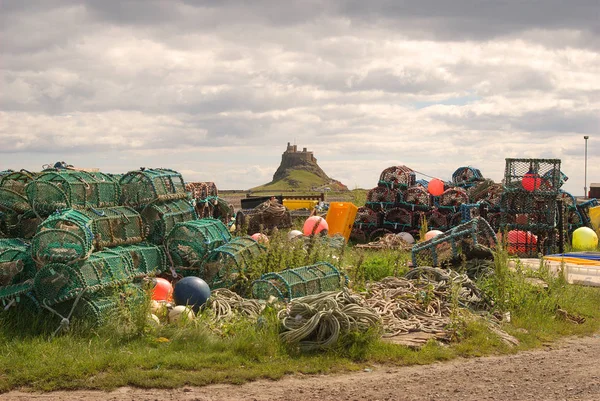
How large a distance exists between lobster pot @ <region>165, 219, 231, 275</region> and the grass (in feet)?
7.30

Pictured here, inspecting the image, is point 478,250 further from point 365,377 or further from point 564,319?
point 365,377

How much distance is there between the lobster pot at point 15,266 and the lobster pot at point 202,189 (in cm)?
939

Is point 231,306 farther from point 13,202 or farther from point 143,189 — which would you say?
point 13,202

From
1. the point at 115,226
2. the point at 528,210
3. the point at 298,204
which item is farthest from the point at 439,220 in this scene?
the point at 115,226

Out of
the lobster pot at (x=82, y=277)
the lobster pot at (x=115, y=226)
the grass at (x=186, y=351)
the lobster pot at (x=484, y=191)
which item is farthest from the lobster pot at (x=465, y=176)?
the lobster pot at (x=82, y=277)

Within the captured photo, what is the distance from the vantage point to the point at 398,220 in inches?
789

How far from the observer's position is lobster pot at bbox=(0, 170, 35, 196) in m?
10.6

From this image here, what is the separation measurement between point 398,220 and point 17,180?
11.7 metres

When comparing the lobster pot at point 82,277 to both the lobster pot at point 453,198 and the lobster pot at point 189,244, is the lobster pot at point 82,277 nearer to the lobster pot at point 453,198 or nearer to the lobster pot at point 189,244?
the lobster pot at point 189,244

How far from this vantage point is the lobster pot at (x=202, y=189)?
60.7ft

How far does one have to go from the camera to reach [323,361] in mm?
7578

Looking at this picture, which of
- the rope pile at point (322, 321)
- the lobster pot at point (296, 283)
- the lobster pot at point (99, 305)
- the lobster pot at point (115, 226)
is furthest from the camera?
the lobster pot at point (115, 226)

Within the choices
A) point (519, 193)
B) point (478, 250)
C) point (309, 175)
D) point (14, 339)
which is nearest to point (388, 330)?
point (478, 250)

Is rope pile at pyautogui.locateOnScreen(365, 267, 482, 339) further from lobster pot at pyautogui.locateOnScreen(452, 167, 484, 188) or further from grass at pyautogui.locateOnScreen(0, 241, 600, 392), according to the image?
lobster pot at pyautogui.locateOnScreen(452, 167, 484, 188)
